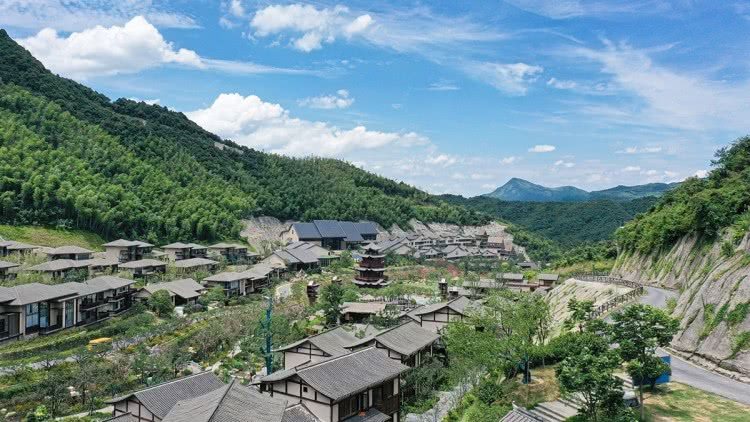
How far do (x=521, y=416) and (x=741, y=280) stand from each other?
10.1 metres

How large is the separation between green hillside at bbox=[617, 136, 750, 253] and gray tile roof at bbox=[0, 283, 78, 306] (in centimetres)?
3237

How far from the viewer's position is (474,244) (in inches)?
3378

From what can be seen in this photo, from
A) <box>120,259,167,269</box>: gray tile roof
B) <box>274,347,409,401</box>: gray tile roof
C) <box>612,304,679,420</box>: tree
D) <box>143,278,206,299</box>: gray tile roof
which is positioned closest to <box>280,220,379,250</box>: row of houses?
<box>120,259,167,269</box>: gray tile roof

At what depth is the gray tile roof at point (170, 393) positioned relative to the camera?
1733 centimetres

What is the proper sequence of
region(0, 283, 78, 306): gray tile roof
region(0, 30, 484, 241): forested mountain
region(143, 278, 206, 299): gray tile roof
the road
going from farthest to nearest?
region(0, 30, 484, 241): forested mountain
region(143, 278, 206, 299): gray tile roof
region(0, 283, 78, 306): gray tile roof
the road

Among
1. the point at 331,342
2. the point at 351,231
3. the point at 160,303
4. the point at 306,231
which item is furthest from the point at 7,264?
the point at 351,231

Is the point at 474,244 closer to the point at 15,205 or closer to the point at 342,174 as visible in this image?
the point at 342,174

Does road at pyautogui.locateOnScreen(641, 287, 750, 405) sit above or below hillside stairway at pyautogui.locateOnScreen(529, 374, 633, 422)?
above

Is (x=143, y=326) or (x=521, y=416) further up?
(x=521, y=416)

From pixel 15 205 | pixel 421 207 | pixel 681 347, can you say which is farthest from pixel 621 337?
Answer: pixel 421 207

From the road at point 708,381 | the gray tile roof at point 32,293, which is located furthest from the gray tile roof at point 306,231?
the road at point 708,381

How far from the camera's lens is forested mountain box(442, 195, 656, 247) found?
111m

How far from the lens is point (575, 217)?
408 feet

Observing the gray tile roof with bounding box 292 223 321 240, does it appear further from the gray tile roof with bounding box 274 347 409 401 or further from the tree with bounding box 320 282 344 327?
the gray tile roof with bounding box 274 347 409 401
